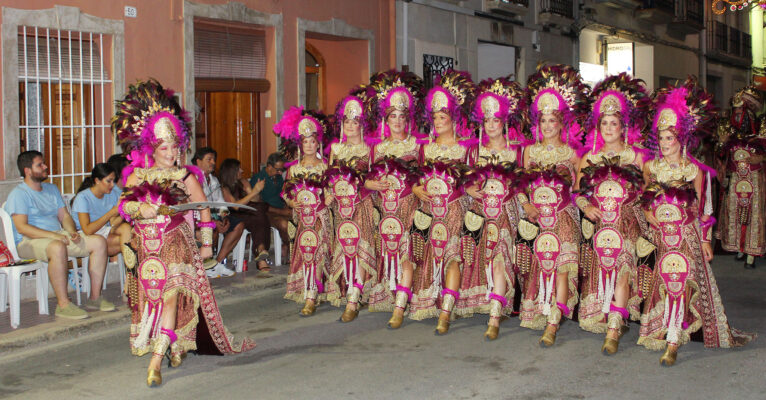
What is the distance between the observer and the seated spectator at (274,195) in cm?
1131

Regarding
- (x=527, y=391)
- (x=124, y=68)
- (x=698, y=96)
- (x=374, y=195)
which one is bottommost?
(x=527, y=391)

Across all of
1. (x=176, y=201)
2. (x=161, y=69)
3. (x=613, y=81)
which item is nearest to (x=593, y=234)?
(x=613, y=81)

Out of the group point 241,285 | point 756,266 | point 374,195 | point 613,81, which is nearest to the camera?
point 613,81

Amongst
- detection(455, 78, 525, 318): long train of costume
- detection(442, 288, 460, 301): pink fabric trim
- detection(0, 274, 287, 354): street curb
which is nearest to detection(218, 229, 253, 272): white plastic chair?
detection(0, 274, 287, 354): street curb

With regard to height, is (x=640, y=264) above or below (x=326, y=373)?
above

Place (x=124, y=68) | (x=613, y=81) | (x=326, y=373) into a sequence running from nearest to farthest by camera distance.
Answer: (x=326, y=373), (x=613, y=81), (x=124, y=68)

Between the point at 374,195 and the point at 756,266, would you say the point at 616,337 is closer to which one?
the point at 374,195

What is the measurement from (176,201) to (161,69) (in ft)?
18.9

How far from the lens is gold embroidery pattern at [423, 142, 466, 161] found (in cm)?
745

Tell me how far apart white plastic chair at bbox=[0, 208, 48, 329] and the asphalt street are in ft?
1.91

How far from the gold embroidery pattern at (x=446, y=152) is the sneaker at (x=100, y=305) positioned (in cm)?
351

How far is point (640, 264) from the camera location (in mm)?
6879

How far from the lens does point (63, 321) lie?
7781 mm

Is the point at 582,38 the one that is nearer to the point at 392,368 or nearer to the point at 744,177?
the point at 744,177
